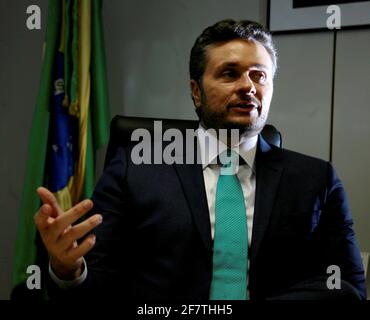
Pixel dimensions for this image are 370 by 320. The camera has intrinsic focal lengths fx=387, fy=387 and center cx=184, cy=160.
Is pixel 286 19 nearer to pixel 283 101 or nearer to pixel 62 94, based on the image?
pixel 283 101

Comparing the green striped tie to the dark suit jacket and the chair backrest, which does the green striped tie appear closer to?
the dark suit jacket

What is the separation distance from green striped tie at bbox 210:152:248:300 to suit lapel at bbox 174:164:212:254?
3cm

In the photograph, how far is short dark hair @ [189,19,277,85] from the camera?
3.61 feet

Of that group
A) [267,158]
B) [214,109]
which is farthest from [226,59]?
[267,158]

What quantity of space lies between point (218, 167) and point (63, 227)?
500mm

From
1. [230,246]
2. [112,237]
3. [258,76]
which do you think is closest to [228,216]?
[230,246]

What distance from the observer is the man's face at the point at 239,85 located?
3.49 feet

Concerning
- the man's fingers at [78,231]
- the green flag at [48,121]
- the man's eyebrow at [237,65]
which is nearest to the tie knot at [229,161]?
the man's eyebrow at [237,65]

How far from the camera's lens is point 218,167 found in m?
1.08

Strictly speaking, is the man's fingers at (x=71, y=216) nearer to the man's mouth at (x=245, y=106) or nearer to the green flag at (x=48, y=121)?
the man's mouth at (x=245, y=106)

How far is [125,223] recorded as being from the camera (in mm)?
1035

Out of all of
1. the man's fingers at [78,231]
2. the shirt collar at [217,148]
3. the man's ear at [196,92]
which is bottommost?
the man's fingers at [78,231]

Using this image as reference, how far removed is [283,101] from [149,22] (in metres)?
0.79

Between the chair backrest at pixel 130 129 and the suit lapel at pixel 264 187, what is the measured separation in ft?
0.54
